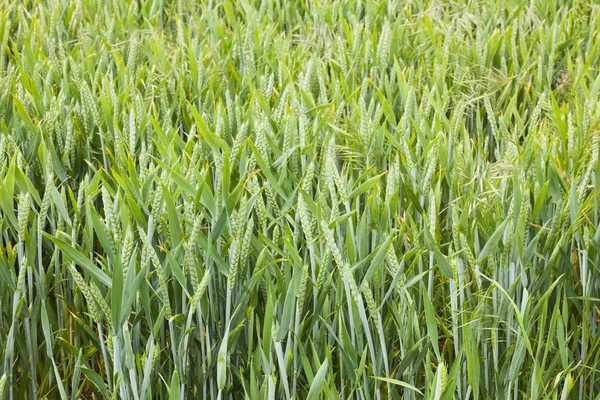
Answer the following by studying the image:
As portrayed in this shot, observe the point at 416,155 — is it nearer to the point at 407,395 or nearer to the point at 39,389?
the point at 407,395

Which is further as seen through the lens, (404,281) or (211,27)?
(211,27)

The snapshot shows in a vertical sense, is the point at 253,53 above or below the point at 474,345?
above

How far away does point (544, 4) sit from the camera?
2305 mm

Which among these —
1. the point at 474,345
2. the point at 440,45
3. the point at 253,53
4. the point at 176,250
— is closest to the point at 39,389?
the point at 176,250

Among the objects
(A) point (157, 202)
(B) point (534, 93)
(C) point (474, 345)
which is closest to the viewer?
(C) point (474, 345)

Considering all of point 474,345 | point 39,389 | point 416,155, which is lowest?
point 39,389

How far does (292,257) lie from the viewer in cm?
106

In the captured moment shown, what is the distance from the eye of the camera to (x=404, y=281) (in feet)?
3.58

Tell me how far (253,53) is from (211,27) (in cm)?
31

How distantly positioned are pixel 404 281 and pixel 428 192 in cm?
22

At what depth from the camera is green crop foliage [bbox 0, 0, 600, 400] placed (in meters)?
1.04

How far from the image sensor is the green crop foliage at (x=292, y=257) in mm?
1035

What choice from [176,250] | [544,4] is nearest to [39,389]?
[176,250]

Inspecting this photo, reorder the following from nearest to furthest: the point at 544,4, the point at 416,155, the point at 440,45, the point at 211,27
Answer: the point at 416,155 → the point at 440,45 → the point at 211,27 → the point at 544,4
